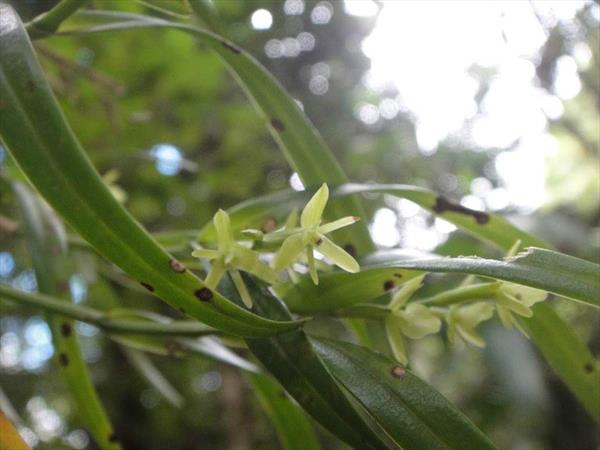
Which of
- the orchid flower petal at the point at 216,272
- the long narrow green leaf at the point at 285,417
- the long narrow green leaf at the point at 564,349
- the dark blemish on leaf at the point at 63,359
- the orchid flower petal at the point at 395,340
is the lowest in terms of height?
the long narrow green leaf at the point at 285,417

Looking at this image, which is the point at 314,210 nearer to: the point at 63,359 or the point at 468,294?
the point at 468,294

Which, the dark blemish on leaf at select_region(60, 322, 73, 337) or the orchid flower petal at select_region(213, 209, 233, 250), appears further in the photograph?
the dark blemish on leaf at select_region(60, 322, 73, 337)

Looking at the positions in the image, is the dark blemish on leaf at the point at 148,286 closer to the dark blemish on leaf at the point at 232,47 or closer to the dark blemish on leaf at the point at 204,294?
the dark blemish on leaf at the point at 204,294

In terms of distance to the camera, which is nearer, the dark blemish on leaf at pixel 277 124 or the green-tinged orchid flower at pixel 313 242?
the green-tinged orchid flower at pixel 313 242

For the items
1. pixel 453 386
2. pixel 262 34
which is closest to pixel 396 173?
pixel 262 34

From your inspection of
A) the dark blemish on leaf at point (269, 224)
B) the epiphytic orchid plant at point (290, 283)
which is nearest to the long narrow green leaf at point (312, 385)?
the epiphytic orchid plant at point (290, 283)

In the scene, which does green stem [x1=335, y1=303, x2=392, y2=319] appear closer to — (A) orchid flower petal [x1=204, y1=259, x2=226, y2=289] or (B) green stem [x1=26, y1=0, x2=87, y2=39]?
(A) orchid flower petal [x1=204, y1=259, x2=226, y2=289]

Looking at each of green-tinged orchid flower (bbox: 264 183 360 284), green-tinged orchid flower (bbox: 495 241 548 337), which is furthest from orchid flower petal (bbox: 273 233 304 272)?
green-tinged orchid flower (bbox: 495 241 548 337)
